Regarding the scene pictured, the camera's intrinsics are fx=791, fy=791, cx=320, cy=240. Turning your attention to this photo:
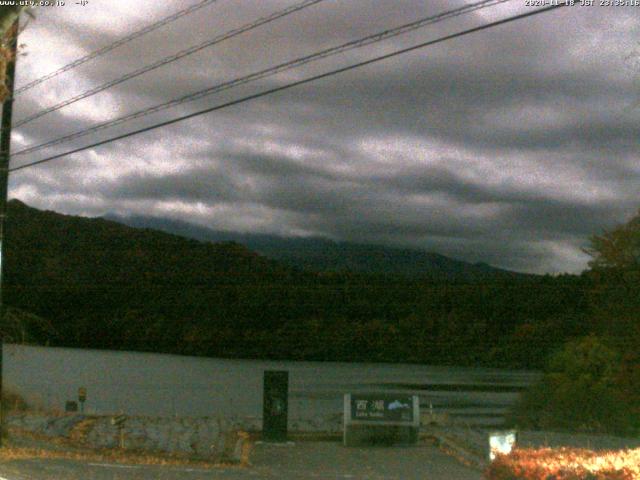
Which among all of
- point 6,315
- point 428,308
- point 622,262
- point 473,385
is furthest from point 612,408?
point 473,385

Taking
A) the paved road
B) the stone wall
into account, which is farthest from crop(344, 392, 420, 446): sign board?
the stone wall

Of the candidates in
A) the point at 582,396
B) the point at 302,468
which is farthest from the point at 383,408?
the point at 582,396

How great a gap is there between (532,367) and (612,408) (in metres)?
40.2

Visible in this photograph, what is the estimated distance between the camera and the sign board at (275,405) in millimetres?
21547

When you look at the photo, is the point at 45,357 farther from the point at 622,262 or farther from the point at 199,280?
the point at 622,262

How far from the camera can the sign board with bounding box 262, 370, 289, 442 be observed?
70.7ft

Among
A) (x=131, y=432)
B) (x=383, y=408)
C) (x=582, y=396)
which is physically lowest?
(x=131, y=432)

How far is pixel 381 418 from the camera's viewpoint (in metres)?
21.7

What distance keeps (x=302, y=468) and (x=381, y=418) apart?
455cm

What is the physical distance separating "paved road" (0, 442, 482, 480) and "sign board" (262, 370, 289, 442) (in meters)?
0.37

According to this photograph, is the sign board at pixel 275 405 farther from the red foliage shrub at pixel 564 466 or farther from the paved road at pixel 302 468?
the red foliage shrub at pixel 564 466

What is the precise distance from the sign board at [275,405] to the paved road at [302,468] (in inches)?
14.6

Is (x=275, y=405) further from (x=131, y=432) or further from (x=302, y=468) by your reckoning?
(x=131, y=432)

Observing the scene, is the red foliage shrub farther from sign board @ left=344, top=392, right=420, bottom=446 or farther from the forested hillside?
the forested hillside
